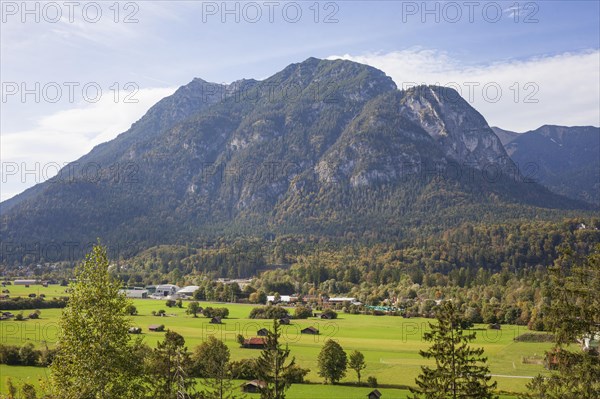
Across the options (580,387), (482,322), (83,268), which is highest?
(83,268)

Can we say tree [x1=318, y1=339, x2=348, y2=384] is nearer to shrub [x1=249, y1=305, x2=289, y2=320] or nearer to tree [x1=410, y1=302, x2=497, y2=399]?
tree [x1=410, y1=302, x2=497, y2=399]

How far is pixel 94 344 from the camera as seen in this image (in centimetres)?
2092

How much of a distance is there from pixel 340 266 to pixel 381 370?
117651 mm

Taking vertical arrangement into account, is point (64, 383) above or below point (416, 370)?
above

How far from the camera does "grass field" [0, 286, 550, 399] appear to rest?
57219 mm

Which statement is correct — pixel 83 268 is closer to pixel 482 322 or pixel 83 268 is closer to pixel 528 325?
pixel 528 325

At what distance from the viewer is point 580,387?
22.2 m

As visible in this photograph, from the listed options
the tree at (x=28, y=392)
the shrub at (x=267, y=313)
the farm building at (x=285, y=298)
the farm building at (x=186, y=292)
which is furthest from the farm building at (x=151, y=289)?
the tree at (x=28, y=392)

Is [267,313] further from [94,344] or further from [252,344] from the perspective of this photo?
[94,344]

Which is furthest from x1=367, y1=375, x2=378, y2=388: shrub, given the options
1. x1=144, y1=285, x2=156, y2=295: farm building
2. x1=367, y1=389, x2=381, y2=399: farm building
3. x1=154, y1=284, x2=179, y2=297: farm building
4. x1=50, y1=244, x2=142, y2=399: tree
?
x1=144, y1=285, x2=156, y2=295: farm building

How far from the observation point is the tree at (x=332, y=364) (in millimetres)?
57719

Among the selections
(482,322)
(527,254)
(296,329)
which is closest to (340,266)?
(527,254)

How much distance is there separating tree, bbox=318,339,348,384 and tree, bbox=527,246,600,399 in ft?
119

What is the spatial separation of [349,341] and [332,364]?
80.5ft
